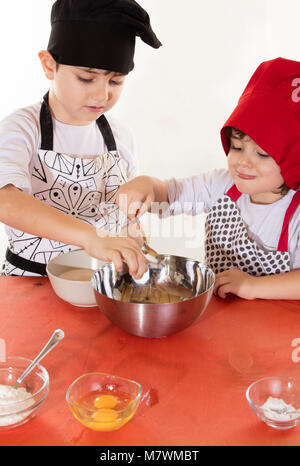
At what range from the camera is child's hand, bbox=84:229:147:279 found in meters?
0.91

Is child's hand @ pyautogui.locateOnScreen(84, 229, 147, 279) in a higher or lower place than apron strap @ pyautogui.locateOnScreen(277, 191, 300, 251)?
higher

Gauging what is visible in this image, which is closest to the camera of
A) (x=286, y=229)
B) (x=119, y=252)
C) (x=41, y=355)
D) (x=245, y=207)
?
(x=41, y=355)

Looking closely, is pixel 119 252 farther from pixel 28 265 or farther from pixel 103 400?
pixel 28 265

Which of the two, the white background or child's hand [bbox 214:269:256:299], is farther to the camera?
the white background

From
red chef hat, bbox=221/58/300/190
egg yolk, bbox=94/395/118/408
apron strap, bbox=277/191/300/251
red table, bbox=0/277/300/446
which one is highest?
red chef hat, bbox=221/58/300/190

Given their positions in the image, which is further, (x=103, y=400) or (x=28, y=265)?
(x=28, y=265)

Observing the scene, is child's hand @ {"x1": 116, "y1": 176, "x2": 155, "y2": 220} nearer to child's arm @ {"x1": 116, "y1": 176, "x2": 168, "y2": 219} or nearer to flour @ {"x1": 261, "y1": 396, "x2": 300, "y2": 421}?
child's arm @ {"x1": 116, "y1": 176, "x2": 168, "y2": 219}

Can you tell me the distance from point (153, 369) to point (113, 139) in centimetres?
96

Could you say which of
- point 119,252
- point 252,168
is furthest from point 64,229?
point 252,168

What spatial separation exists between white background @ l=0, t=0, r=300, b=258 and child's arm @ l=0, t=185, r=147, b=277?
1816 millimetres

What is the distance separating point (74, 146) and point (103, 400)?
0.95 m

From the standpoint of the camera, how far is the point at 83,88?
1245 millimetres

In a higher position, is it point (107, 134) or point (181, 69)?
point (181, 69)

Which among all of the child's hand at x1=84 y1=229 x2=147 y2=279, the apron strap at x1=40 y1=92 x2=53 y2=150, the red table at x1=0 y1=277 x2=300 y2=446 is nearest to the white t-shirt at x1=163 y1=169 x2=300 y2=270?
the red table at x1=0 y1=277 x2=300 y2=446
